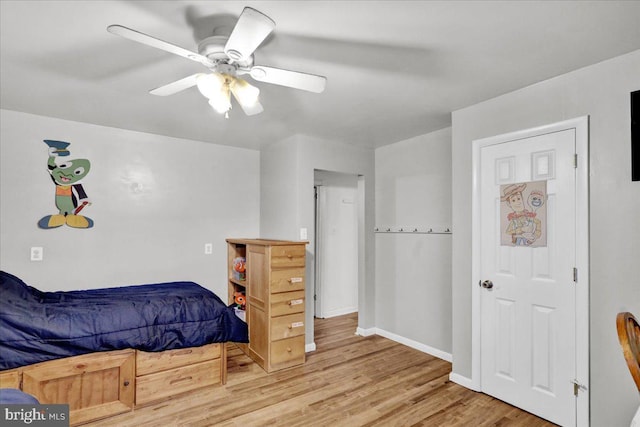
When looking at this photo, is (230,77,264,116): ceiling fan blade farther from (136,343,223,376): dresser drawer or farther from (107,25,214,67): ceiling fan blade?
(136,343,223,376): dresser drawer

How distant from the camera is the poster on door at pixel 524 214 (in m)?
2.35

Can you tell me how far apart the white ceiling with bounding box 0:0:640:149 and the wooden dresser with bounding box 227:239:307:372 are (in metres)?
1.33

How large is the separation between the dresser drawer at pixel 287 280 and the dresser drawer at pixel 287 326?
27 cm

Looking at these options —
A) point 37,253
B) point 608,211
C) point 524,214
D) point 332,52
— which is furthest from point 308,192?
point 37,253

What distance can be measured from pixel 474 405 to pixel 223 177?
344cm

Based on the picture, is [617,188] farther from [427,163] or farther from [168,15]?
[168,15]

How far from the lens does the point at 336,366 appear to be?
3.24 m

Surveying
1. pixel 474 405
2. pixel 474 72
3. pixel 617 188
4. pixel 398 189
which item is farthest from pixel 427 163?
pixel 474 405

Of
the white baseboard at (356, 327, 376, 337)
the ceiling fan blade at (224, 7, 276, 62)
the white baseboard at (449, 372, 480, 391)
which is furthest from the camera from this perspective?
the white baseboard at (356, 327, 376, 337)

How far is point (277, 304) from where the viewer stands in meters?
3.16

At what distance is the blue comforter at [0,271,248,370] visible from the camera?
7.07 ft

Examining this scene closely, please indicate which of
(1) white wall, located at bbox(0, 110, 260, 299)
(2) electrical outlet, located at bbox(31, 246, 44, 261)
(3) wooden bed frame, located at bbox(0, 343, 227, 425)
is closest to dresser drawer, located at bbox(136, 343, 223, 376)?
(3) wooden bed frame, located at bbox(0, 343, 227, 425)

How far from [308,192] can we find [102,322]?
7.11 ft

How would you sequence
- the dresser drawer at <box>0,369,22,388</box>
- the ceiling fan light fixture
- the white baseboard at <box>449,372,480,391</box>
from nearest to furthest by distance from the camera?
the ceiling fan light fixture
the dresser drawer at <box>0,369,22,388</box>
the white baseboard at <box>449,372,480,391</box>
